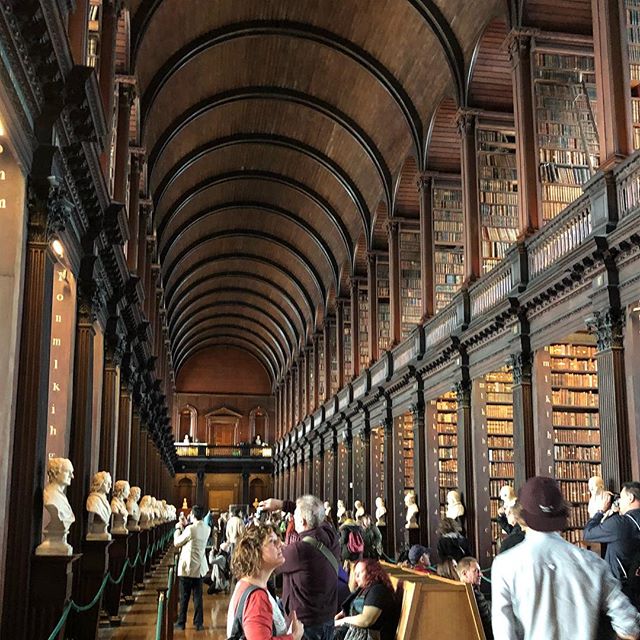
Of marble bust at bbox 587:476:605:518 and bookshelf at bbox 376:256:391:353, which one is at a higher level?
bookshelf at bbox 376:256:391:353

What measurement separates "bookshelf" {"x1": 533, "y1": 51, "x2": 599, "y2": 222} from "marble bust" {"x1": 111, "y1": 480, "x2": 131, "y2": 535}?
655 centimetres

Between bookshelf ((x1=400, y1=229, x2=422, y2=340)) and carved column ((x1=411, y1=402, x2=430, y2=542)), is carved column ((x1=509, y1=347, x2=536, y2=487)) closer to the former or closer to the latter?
carved column ((x1=411, y1=402, x2=430, y2=542))

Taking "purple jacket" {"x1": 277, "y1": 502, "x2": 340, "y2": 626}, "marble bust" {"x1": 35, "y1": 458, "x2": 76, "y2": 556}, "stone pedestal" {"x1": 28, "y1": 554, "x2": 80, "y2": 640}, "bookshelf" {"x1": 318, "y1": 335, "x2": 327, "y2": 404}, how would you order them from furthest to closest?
"bookshelf" {"x1": 318, "y1": 335, "x2": 327, "y2": 404} < "marble bust" {"x1": 35, "y1": 458, "x2": 76, "y2": 556} < "stone pedestal" {"x1": 28, "y1": 554, "x2": 80, "y2": 640} < "purple jacket" {"x1": 277, "y1": 502, "x2": 340, "y2": 626}

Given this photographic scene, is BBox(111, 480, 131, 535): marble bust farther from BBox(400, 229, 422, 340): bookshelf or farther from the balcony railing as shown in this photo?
the balcony railing

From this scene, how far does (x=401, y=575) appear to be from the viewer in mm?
4344

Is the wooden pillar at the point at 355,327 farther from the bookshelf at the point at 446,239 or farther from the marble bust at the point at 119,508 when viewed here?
the marble bust at the point at 119,508

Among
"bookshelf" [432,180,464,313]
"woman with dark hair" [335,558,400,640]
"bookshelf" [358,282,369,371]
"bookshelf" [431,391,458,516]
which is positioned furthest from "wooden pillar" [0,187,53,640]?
"bookshelf" [358,282,369,371]

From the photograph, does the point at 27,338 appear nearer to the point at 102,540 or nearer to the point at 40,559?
the point at 40,559

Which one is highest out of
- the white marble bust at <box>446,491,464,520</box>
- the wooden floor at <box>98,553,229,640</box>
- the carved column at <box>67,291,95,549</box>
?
the carved column at <box>67,291,95,549</box>

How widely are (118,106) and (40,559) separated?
8.02m

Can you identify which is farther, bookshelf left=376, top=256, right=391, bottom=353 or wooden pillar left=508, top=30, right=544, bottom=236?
bookshelf left=376, top=256, right=391, bottom=353

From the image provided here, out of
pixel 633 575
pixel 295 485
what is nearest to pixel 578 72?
pixel 633 575

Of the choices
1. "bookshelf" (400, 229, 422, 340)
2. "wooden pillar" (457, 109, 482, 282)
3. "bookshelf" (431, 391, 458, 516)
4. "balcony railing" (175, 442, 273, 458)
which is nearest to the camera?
"wooden pillar" (457, 109, 482, 282)

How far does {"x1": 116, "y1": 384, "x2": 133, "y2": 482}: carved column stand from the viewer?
44.9 feet
